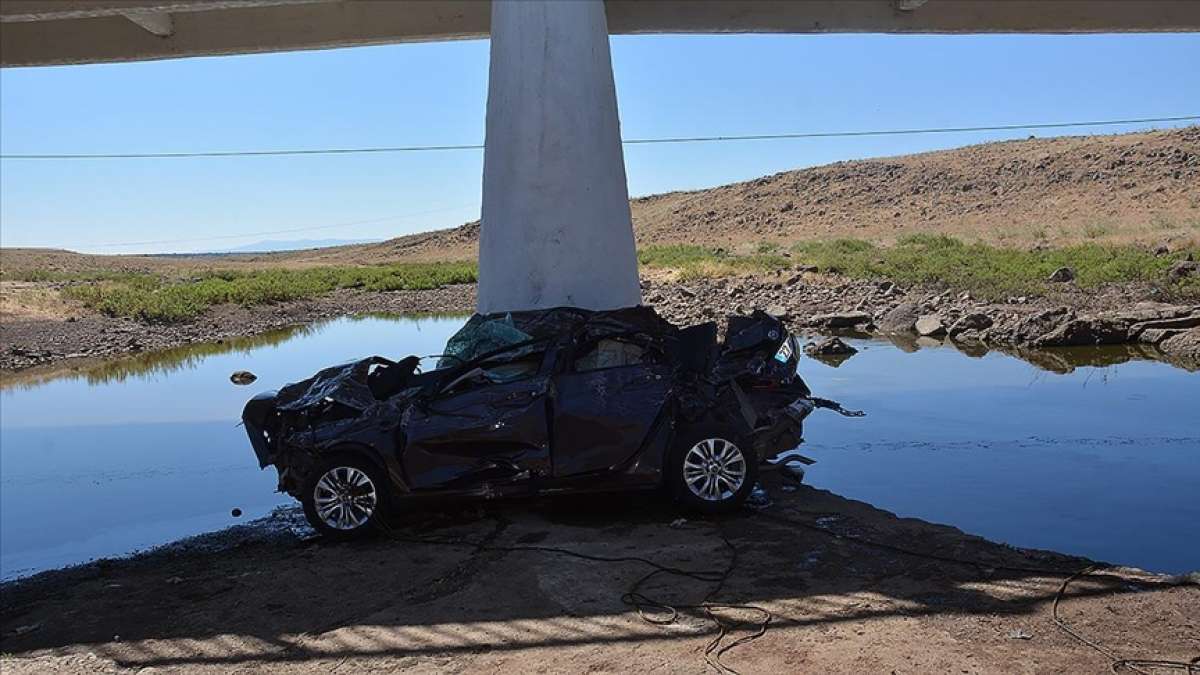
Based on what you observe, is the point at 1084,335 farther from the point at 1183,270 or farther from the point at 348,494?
the point at 348,494

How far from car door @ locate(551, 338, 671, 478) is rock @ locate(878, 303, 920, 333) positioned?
1604 centimetres

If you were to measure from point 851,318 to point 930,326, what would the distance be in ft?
7.15

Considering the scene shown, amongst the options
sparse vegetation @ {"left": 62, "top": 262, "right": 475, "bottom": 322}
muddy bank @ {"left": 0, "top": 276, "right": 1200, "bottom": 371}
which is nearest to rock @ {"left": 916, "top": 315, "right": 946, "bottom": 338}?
muddy bank @ {"left": 0, "top": 276, "right": 1200, "bottom": 371}

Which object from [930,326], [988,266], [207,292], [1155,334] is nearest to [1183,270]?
[988,266]

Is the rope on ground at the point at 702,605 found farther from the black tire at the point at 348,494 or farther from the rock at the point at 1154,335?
the rock at the point at 1154,335

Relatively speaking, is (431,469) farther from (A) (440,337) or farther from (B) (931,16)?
(A) (440,337)

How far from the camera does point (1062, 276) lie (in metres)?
28.4

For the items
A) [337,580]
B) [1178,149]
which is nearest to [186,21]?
[337,580]

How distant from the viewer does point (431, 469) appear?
870 cm

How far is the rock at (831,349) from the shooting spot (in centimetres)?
2041

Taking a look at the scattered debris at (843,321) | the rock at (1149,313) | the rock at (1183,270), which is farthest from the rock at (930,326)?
the rock at (1183,270)

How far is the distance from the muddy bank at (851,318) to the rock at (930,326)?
21 millimetres

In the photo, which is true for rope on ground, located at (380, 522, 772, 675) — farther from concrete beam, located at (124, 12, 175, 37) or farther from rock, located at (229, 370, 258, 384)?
rock, located at (229, 370, 258, 384)

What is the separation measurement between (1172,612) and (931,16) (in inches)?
496
